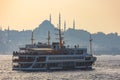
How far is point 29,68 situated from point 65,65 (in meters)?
11.5

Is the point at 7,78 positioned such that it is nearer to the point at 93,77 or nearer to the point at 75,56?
the point at 93,77

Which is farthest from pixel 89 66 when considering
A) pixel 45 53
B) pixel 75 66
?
pixel 45 53

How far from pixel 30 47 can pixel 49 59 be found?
1471 cm

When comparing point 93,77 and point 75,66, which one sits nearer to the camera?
point 93,77

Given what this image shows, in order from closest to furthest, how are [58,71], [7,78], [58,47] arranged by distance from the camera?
[7,78], [58,71], [58,47]

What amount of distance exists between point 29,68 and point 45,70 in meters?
4.74

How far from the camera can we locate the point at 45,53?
160875 mm

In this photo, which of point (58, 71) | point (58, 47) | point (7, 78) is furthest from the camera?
point (58, 47)

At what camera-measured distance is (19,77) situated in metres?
136

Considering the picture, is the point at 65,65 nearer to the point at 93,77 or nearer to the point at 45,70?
the point at 45,70

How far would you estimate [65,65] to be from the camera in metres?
163

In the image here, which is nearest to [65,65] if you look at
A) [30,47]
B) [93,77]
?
[30,47]

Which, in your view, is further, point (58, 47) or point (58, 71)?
point (58, 47)

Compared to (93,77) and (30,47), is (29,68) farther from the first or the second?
(93,77)
